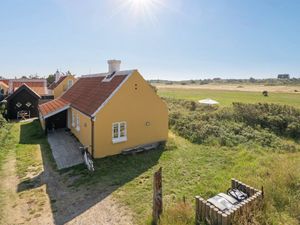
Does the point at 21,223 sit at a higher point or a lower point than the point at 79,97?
lower

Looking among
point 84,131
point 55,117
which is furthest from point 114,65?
point 55,117

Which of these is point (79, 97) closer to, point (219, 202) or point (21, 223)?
point (21, 223)

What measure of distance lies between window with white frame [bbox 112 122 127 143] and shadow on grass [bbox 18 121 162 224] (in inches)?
44.1

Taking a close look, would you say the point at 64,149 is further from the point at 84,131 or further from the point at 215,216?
the point at 215,216

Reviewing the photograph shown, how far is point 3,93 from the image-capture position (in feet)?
118

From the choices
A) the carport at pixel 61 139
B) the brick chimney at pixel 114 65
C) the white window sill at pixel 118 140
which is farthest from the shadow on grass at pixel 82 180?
the brick chimney at pixel 114 65

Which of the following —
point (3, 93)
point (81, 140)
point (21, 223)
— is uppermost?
point (3, 93)

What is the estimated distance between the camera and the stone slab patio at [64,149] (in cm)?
1359

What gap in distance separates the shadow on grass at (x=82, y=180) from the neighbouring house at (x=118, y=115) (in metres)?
1.06

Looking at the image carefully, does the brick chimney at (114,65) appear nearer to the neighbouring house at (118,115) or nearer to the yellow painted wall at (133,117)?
the neighbouring house at (118,115)

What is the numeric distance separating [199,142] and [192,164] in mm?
5204

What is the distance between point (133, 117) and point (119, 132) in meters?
1.39

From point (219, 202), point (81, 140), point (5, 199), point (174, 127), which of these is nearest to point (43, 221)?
point (5, 199)

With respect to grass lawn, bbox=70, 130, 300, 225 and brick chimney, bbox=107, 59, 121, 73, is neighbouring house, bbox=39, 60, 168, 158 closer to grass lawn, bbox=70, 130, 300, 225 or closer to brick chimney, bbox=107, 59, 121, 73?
brick chimney, bbox=107, 59, 121, 73
